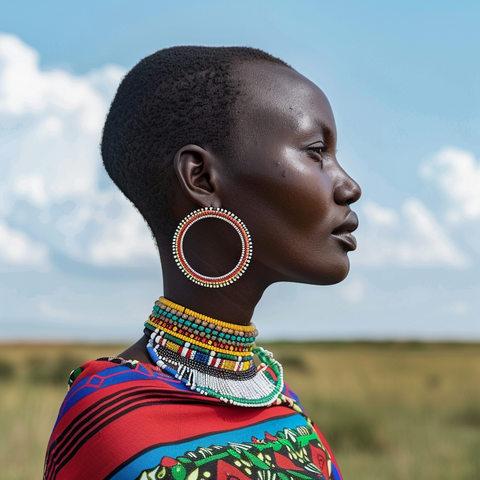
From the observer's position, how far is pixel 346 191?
2.77m

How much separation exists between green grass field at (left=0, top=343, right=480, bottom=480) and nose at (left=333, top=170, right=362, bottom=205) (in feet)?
22.1

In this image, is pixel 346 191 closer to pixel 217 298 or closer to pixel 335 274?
pixel 335 274

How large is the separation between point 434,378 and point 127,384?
654 inches

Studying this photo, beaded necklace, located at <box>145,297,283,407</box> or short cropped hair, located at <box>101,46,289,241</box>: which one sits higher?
short cropped hair, located at <box>101,46,289,241</box>

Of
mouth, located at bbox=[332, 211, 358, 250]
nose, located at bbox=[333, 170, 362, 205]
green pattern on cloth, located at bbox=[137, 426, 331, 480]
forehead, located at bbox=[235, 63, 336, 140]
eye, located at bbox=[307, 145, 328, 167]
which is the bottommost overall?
green pattern on cloth, located at bbox=[137, 426, 331, 480]

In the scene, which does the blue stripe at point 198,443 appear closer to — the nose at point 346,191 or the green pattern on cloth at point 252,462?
the green pattern on cloth at point 252,462

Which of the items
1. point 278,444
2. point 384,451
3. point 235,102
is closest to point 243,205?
point 235,102

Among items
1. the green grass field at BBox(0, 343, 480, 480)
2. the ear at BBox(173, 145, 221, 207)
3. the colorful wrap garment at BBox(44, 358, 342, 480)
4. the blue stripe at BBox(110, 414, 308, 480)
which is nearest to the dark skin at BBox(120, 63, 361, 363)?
the ear at BBox(173, 145, 221, 207)

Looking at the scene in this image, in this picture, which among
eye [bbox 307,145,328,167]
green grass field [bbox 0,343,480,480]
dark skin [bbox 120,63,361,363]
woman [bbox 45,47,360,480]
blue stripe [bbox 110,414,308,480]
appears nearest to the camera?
blue stripe [bbox 110,414,308,480]

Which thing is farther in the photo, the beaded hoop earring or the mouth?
the mouth

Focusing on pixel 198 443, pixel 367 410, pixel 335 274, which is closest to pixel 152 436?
pixel 198 443

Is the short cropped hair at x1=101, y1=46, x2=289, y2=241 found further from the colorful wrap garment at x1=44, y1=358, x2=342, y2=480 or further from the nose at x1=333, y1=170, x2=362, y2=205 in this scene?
the colorful wrap garment at x1=44, y1=358, x2=342, y2=480

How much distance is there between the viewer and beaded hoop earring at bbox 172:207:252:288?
104 inches

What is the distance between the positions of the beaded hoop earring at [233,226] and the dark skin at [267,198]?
31 mm
